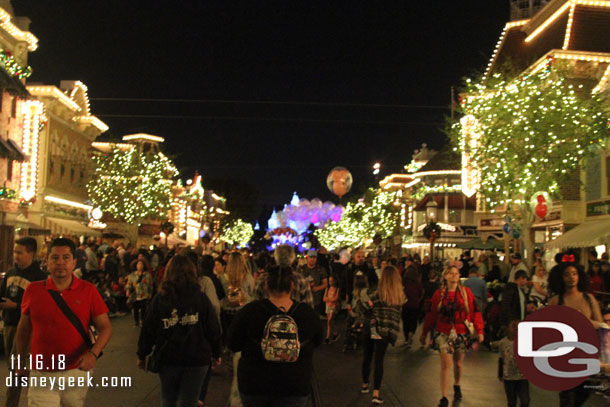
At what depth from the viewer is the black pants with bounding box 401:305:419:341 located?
14812mm

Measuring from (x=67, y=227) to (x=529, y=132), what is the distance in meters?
29.5

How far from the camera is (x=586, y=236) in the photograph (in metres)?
24.1

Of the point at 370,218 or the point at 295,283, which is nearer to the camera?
the point at 295,283

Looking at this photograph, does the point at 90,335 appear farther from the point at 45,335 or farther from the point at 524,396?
the point at 524,396

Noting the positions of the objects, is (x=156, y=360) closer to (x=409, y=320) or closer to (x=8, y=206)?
(x=409, y=320)

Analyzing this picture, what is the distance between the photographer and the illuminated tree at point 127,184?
44719 mm

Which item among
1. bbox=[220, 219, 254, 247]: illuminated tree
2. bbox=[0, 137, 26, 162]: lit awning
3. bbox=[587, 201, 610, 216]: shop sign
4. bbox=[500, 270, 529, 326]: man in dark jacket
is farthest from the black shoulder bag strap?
bbox=[220, 219, 254, 247]: illuminated tree

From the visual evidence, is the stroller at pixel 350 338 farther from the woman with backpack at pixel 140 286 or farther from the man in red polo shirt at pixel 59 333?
the man in red polo shirt at pixel 59 333

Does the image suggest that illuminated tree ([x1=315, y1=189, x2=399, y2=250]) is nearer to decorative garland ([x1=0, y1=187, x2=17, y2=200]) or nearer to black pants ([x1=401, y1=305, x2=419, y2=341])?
decorative garland ([x1=0, y1=187, x2=17, y2=200])

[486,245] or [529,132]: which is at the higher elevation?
[529,132]

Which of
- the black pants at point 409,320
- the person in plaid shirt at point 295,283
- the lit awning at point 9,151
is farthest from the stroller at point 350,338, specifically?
the lit awning at point 9,151

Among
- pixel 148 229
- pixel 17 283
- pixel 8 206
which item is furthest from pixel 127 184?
pixel 17 283

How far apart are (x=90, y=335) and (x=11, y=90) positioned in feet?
64.5

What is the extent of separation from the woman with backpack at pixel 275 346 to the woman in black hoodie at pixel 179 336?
1054 mm
